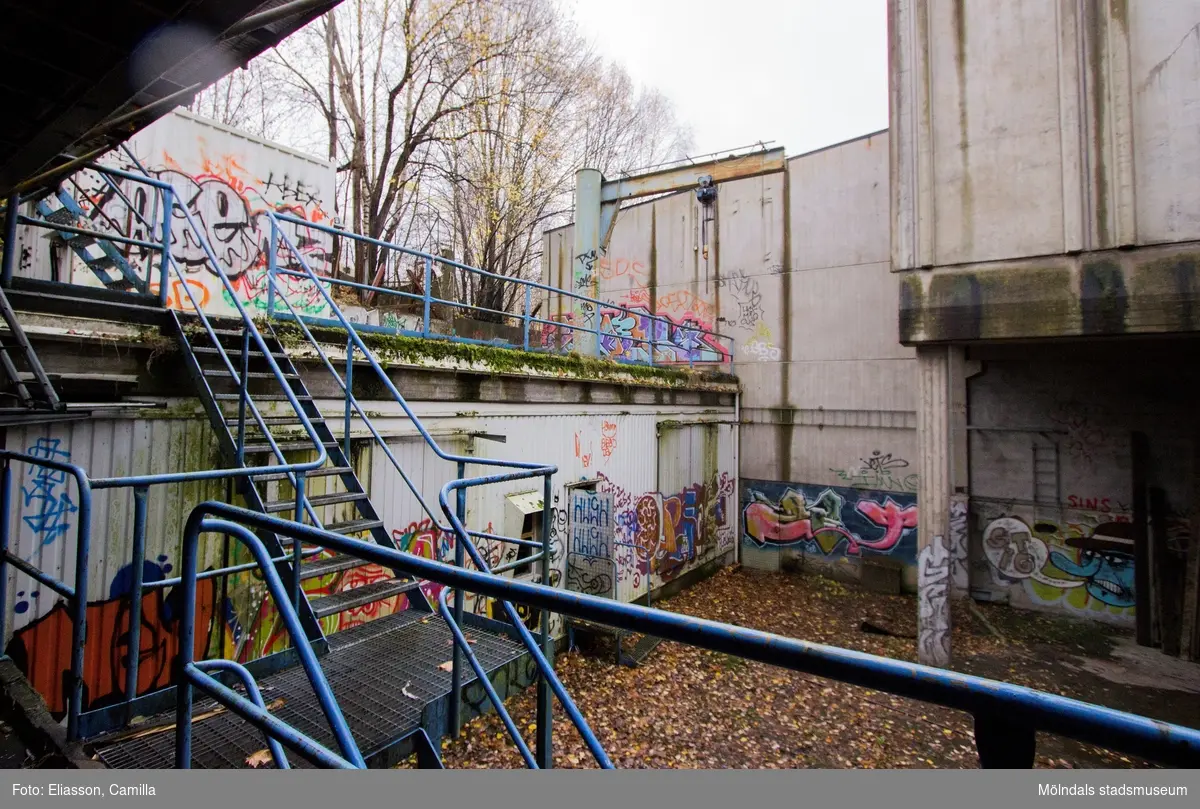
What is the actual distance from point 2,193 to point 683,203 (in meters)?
13.9

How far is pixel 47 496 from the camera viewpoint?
3.95 metres

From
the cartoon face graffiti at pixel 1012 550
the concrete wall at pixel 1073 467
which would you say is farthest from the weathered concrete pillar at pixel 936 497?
the cartoon face graffiti at pixel 1012 550

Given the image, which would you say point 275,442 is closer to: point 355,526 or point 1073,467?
point 355,526

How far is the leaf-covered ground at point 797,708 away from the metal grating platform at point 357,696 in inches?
38.8

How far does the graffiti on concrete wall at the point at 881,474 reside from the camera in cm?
1230

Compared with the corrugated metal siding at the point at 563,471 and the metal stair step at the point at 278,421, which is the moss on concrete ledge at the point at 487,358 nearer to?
the corrugated metal siding at the point at 563,471

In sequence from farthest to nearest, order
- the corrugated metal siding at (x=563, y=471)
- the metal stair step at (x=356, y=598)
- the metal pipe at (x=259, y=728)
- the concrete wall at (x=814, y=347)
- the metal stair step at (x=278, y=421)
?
the concrete wall at (x=814, y=347) < the corrugated metal siding at (x=563, y=471) < the metal stair step at (x=278, y=421) < the metal stair step at (x=356, y=598) < the metal pipe at (x=259, y=728)

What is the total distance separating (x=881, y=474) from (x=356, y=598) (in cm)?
1186

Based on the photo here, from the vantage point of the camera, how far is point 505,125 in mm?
16406

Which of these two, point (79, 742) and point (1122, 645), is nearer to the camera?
point (79, 742)

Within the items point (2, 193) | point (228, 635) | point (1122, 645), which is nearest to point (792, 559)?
point (1122, 645)

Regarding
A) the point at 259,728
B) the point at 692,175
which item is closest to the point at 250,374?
the point at 259,728

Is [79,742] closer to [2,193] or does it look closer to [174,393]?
[174,393]

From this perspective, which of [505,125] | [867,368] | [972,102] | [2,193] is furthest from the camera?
[505,125]
